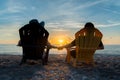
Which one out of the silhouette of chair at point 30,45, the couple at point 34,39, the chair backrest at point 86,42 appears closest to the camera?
the chair backrest at point 86,42

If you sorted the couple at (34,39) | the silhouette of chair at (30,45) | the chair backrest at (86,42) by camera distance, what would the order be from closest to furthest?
the chair backrest at (86,42) < the couple at (34,39) < the silhouette of chair at (30,45)

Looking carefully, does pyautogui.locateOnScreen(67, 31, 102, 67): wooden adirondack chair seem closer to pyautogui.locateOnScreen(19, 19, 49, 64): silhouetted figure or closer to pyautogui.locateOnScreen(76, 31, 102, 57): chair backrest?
pyautogui.locateOnScreen(76, 31, 102, 57): chair backrest

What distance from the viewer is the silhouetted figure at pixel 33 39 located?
38.9 feet

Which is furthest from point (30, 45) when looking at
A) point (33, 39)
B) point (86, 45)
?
point (86, 45)

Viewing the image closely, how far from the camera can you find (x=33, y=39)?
12.1m

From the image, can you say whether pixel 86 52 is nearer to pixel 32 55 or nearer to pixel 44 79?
pixel 32 55

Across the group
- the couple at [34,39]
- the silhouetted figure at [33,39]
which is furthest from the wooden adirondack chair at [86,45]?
the silhouetted figure at [33,39]

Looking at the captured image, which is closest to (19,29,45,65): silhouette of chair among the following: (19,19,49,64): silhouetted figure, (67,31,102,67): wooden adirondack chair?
(19,19,49,64): silhouetted figure

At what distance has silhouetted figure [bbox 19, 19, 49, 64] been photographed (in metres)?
11.9

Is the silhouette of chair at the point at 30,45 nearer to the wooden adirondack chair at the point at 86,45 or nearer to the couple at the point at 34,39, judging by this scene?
the couple at the point at 34,39

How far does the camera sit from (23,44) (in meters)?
12.0

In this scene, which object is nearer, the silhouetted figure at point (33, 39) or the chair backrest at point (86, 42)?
the chair backrest at point (86, 42)

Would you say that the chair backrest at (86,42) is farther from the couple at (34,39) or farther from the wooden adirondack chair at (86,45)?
the couple at (34,39)

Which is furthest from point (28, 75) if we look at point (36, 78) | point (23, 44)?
point (23, 44)
